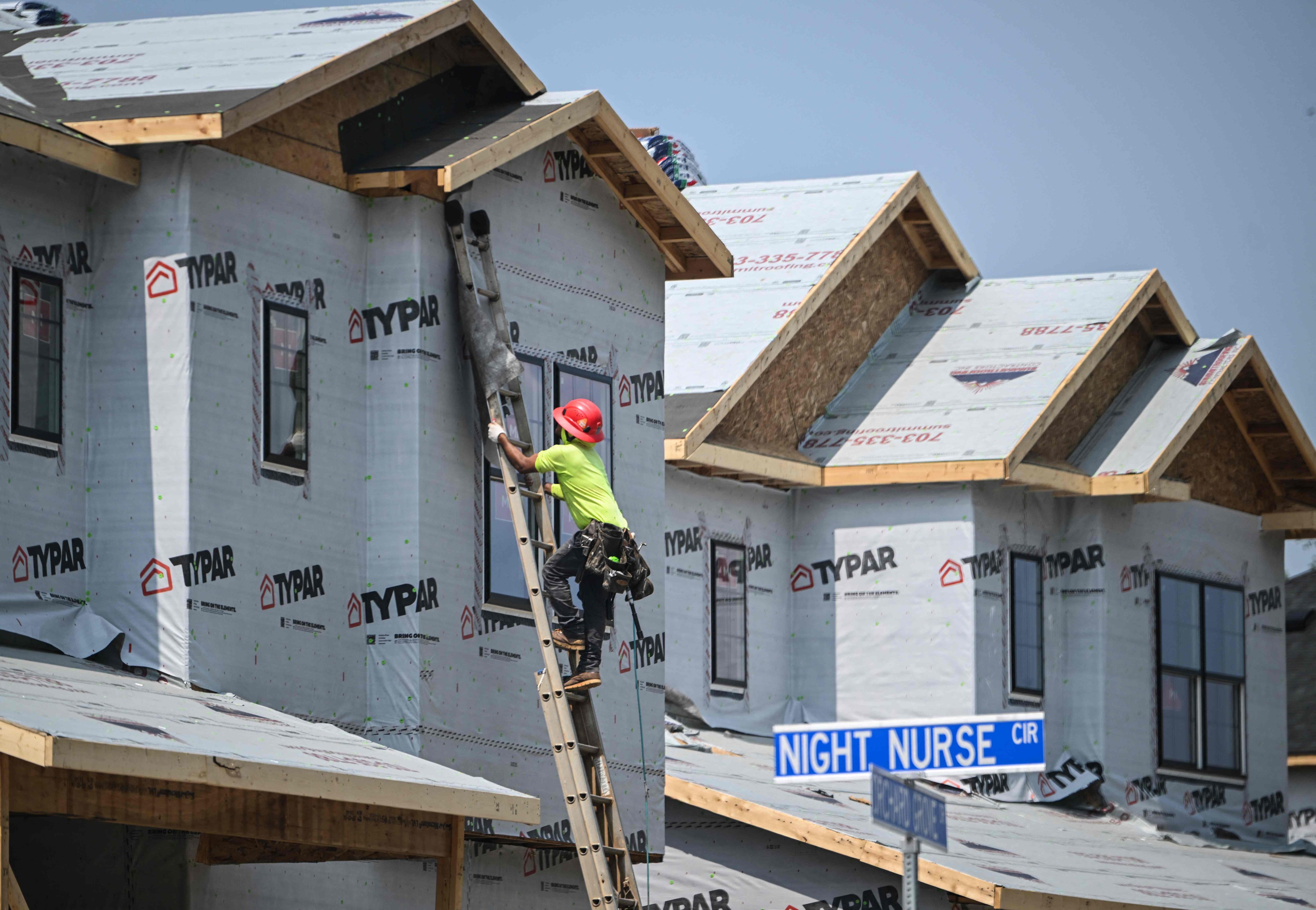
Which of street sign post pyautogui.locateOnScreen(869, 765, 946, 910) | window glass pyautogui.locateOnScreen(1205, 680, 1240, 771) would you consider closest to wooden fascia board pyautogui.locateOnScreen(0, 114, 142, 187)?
street sign post pyautogui.locateOnScreen(869, 765, 946, 910)

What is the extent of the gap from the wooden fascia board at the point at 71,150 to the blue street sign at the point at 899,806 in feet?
22.7

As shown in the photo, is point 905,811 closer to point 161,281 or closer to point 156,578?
point 156,578

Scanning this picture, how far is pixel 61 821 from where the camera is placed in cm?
1232

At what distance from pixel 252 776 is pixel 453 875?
2.69 metres

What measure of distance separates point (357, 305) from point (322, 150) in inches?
42.9

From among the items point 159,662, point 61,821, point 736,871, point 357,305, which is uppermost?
point 357,305

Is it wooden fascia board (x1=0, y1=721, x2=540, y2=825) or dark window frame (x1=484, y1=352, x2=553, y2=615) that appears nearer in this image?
wooden fascia board (x1=0, y1=721, x2=540, y2=825)

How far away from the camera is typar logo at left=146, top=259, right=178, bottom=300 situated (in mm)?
12555

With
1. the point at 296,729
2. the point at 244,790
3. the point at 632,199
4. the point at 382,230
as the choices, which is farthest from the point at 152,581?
the point at 632,199

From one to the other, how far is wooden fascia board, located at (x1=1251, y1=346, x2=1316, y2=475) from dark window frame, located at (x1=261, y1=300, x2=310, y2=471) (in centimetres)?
1402

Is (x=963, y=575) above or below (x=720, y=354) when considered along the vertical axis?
below

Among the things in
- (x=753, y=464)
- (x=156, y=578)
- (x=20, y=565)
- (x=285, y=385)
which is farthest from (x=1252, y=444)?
(x=20, y=565)

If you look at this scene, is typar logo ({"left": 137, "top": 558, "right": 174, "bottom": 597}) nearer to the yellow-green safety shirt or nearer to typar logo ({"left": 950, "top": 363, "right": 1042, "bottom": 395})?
the yellow-green safety shirt

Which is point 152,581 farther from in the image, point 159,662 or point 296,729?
point 296,729
